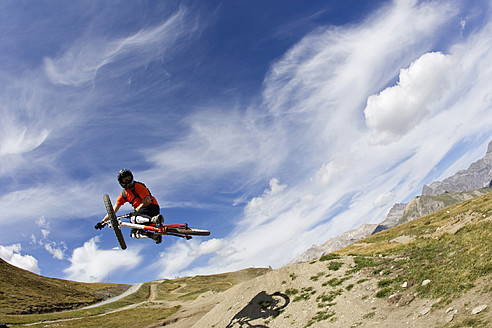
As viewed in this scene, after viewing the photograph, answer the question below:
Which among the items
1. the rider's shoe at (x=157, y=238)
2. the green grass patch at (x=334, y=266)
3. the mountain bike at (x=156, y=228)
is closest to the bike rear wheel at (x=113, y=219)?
the mountain bike at (x=156, y=228)

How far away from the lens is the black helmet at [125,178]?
12852mm

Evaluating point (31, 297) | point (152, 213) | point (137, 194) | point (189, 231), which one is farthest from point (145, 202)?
point (31, 297)

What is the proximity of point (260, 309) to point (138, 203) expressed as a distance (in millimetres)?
17367

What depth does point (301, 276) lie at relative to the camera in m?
27.6

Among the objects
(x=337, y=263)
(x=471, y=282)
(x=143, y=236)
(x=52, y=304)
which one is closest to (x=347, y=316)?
(x=471, y=282)

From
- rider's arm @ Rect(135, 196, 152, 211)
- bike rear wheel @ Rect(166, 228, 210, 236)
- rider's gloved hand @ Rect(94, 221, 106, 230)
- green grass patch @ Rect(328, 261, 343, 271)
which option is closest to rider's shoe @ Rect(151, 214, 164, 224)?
bike rear wheel @ Rect(166, 228, 210, 236)

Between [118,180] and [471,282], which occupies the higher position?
[118,180]

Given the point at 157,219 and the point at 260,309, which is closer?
the point at 157,219

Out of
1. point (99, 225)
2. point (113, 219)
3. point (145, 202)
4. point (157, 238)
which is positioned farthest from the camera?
point (99, 225)

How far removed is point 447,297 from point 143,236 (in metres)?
14.9

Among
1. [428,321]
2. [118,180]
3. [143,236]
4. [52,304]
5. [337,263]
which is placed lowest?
[428,321]

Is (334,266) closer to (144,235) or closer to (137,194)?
(144,235)

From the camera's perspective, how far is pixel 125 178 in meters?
12.9

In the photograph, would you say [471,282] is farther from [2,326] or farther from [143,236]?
[2,326]
